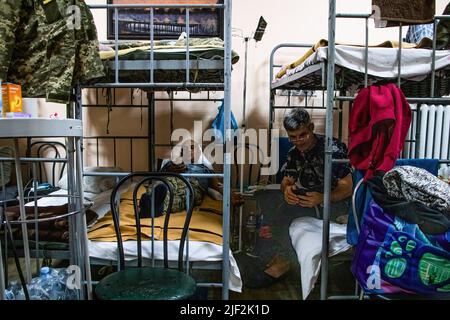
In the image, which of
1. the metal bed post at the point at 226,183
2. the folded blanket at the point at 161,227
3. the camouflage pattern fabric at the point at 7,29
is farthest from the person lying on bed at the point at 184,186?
the camouflage pattern fabric at the point at 7,29

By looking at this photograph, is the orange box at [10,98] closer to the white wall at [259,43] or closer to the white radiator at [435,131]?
the white wall at [259,43]

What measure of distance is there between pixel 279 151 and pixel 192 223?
4.38 feet

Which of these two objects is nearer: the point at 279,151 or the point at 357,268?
the point at 357,268

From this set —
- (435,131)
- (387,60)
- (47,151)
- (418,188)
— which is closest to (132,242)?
(418,188)

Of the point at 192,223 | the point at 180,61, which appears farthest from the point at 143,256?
the point at 180,61

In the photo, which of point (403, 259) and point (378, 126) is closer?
point (403, 259)

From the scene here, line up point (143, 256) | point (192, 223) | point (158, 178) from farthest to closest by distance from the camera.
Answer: point (192, 223) → point (143, 256) → point (158, 178)

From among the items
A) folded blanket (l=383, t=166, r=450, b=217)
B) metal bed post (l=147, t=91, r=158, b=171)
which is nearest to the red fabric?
folded blanket (l=383, t=166, r=450, b=217)

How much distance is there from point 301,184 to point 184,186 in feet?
2.53

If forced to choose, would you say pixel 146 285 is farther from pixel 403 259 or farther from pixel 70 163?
pixel 403 259

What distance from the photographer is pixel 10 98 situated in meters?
1.09

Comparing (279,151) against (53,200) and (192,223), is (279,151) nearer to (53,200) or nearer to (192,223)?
(192,223)

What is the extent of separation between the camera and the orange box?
1090 mm

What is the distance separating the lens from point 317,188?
2115mm
